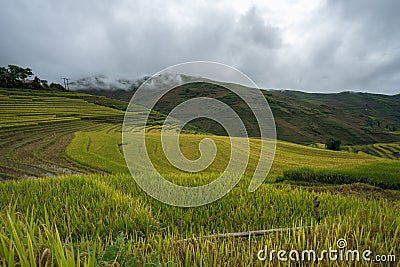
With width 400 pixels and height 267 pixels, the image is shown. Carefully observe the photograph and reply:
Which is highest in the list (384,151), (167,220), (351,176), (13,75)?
(13,75)

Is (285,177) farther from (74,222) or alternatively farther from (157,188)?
(74,222)

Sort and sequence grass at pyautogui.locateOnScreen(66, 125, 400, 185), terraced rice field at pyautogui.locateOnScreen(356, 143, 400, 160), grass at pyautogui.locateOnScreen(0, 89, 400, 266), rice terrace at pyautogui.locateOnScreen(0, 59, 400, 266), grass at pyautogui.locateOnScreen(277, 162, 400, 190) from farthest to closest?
terraced rice field at pyautogui.locateOnScreen(356, 143, 400, 160)
grass at pyautogui.locateOnScreen(66, 125, 400, 185)
grass at pyautogui.locateOnScreen(277, 162, 400, 190)
rice terrace at pyautogui.locateOnScreen(0, 59, 400, 266)
grass at pyautogui.locateOnScreen(0, 89, 400, 266)

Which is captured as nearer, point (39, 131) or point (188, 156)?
point (188, 156)

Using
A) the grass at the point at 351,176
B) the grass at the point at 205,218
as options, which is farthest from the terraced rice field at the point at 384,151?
the grass at the point at 205,218

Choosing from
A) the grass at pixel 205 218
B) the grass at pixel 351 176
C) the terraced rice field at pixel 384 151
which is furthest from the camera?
the terraced rice field at pixel 384 151

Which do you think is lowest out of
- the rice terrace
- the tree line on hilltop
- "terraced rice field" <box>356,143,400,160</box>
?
"terraced rice field" <box>356,143,400,160</box>

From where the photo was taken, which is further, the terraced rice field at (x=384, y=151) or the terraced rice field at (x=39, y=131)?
the terraced rice field at (x=384, y=151)

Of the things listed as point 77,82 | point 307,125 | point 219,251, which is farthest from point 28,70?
point 77,82

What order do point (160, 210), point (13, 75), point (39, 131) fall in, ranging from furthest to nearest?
point (13, 75) < point (39, 131) < point (160, 210)

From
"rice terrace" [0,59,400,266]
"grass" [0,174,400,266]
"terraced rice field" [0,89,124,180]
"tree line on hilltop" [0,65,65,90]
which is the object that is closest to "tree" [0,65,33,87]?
"tree line on hilltop" [0,65,65,90]


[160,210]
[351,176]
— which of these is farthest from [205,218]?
[351,176]

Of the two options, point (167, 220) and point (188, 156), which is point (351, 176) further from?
point (188, 156)

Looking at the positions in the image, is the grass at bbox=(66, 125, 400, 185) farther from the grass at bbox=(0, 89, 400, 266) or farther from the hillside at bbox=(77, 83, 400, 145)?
the hillside at bbox=(77, 83, 400, 145)

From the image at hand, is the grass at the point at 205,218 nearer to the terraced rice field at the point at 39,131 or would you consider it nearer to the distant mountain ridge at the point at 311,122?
the terraced rice field at the point at 39,131
